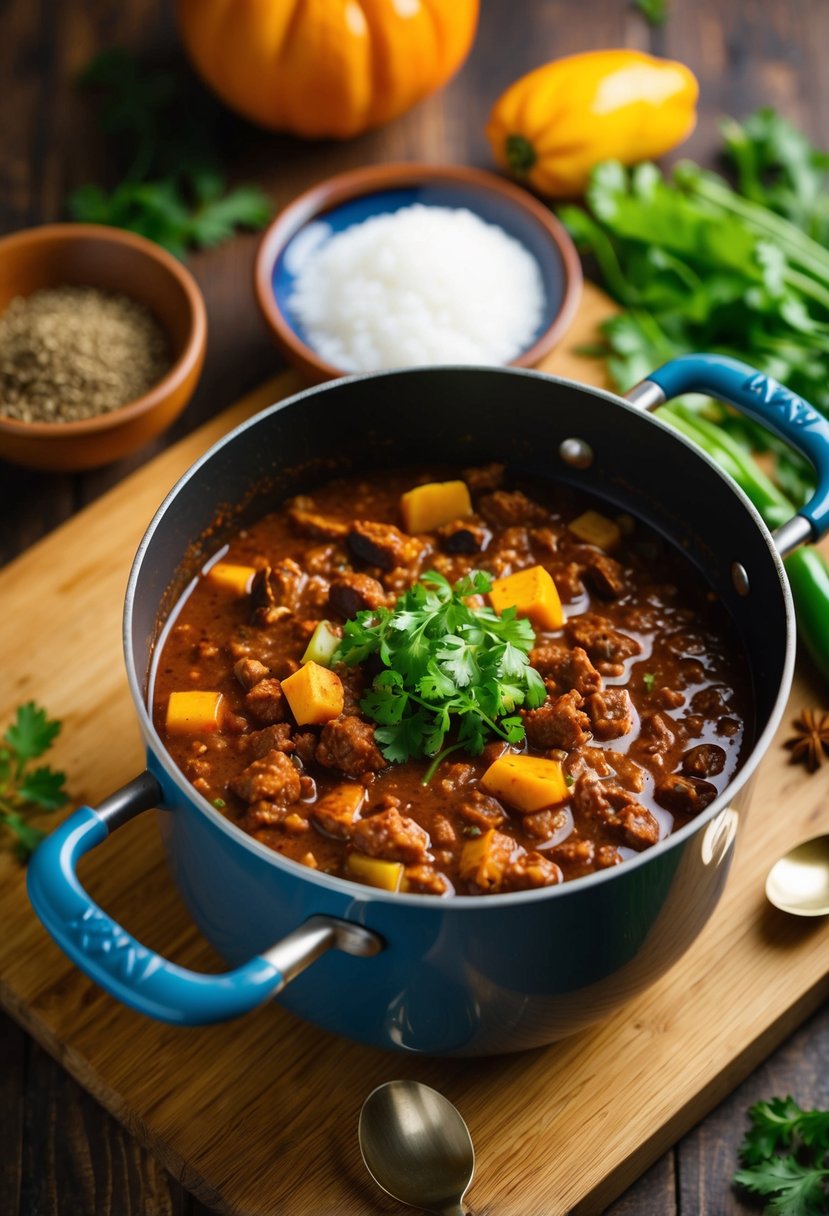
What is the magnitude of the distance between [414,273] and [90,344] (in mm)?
968

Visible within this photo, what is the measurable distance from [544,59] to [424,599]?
9.53ft

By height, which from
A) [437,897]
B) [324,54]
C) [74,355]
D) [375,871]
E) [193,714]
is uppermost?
[324,54]

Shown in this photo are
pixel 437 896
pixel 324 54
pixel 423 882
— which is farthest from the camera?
pixel 324 54

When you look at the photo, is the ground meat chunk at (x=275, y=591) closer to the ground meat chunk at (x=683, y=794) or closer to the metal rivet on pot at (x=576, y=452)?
the metal rivet on pot at (x=576, y=452)

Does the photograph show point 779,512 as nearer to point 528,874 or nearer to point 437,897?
point 528,874

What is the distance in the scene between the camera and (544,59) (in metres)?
4.97

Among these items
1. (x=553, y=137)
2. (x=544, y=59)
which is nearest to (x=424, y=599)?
(x=553, y=137)

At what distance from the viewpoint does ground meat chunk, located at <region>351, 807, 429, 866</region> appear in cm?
260

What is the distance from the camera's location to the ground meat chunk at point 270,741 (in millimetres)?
2803

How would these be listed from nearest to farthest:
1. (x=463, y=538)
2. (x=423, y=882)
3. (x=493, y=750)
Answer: (x=423, y=882) → (x=493, y=750) → (x=463, y=538)

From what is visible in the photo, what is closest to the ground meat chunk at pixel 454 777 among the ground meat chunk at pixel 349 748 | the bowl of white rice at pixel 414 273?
the ground meat chunk at pixel 349 748

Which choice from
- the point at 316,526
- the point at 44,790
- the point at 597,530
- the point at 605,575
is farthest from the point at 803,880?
the point at 44,790

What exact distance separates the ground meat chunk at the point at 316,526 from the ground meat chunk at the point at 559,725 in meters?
0.73

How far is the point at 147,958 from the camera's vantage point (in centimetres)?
216
